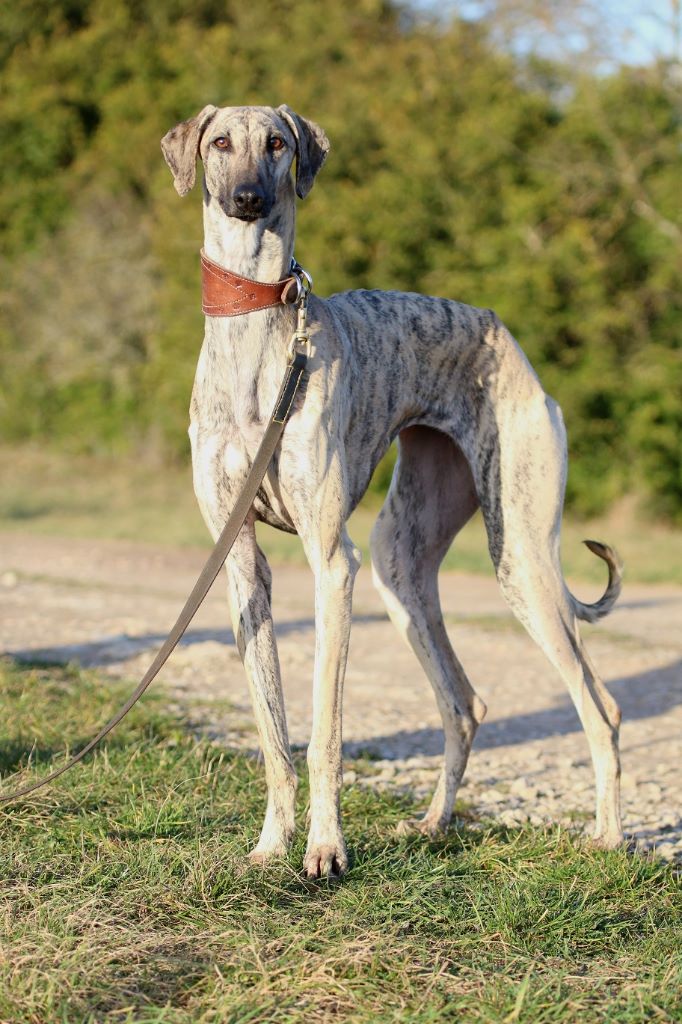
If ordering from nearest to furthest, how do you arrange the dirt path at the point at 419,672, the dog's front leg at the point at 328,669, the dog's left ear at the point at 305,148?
the dog's front leg at the point at 328,669 → the dog's left ear at the point at 305,148 → the dirt path at the point at 419,672

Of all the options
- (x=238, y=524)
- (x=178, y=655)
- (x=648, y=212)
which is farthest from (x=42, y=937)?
(x=648, y=212)

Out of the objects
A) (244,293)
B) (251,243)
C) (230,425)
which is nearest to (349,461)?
(230,425)

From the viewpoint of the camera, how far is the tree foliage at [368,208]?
15.2 m

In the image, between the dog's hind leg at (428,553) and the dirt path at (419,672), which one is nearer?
the dog's hind leg at (428,553)

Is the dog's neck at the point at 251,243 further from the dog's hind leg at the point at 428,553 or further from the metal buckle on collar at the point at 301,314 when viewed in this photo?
the dog's hind leg at the point at 428,553

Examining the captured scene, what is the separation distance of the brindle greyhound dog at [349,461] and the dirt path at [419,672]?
70 cm

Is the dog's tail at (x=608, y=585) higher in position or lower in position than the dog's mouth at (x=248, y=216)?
lower

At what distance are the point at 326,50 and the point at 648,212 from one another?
901 centimetres

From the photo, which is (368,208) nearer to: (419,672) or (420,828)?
(419,672)

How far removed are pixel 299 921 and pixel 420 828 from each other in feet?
3.87

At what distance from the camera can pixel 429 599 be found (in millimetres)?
4684

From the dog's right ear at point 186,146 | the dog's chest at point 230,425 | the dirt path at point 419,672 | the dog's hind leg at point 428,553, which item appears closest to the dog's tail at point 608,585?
the dog's hind leg at point 428,553

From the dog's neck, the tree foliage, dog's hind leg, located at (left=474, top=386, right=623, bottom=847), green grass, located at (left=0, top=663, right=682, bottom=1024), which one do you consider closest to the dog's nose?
the dog's neck

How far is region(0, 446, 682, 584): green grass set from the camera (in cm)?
1255
